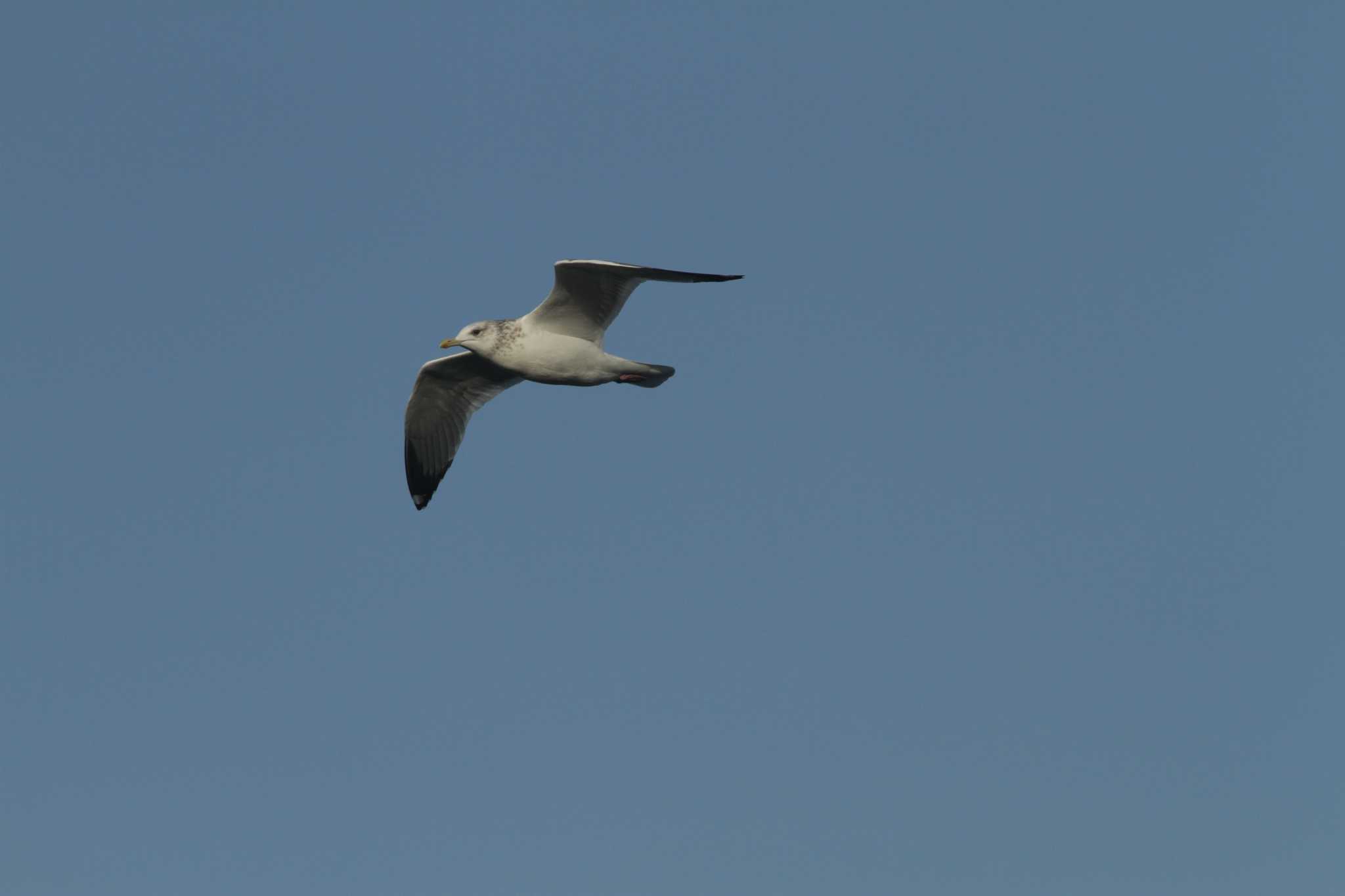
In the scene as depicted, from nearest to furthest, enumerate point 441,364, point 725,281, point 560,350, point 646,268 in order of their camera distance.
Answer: point 725,281 → point 646,268 → point 560,350 → point 441,364

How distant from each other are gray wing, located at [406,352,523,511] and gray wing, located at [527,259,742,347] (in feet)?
10.1

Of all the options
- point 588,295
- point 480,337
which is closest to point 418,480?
point 480,337

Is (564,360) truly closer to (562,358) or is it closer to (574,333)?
(562,358)

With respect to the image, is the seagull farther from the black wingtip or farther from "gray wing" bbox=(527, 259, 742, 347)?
the black wingtip

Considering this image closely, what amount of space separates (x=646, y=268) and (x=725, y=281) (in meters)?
1.58

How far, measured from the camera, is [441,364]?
78.9 feet

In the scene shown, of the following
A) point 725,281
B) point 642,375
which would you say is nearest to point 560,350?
point 642,375

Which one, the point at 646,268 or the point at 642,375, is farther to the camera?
the point at 642,375

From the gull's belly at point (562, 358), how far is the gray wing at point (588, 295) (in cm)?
16

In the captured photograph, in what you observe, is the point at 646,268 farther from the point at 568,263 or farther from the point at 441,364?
the point at 441,364

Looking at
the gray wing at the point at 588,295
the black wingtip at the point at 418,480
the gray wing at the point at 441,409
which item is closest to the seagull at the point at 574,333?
the gray wing at the point at 588,295

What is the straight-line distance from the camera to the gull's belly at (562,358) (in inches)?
830

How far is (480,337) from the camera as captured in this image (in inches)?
851

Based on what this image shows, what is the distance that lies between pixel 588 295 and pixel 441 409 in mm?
5035
